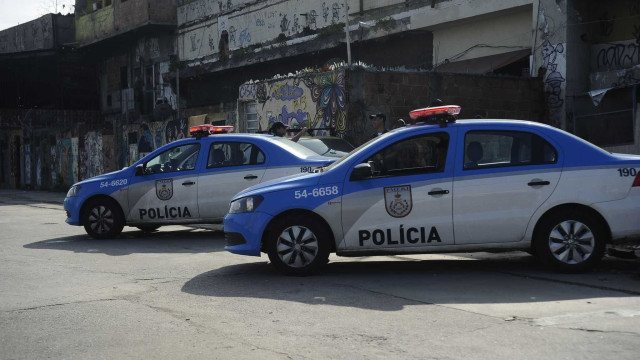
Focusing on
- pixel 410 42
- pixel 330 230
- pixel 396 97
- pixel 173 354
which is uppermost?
pixel 410 42

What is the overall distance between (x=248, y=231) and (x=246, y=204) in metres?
0.31

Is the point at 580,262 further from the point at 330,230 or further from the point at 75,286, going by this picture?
the point at 75,286

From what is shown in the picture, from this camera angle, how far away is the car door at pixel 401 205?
7.53 m

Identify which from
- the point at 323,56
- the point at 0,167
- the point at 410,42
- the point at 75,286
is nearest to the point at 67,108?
the point at 0,167

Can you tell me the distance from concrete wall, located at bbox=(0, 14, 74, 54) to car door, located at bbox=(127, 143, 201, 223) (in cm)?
3098

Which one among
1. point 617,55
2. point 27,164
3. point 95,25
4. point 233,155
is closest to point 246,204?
point 233,155

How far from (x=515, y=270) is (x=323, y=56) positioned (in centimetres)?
1887

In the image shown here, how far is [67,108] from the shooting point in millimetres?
40562

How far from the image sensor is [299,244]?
772 centimetres

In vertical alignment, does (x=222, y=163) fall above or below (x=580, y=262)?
above

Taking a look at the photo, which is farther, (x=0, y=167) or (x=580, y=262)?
(x=0, y=167)

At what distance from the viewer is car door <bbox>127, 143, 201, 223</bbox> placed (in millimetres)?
11406

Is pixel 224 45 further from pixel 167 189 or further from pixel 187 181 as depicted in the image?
pixel 187 181

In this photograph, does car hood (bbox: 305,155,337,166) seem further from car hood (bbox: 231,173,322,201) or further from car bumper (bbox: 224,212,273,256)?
car bumper (bbox: 224,212,273,256)
